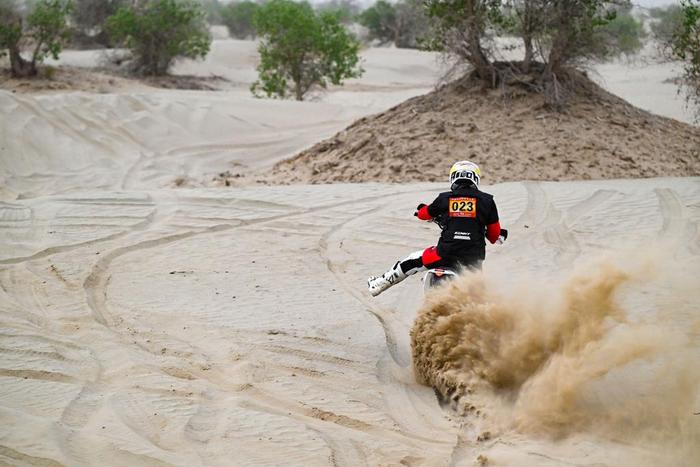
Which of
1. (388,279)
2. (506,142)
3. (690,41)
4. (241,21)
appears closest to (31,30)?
(506,142)

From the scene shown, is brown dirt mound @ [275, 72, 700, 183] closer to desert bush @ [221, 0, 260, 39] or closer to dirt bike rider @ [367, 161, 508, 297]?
dirt bike rider @ [367, 161, 508, 297]

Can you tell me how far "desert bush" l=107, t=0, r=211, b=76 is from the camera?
27.2m

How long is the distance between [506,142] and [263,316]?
24.0 feet

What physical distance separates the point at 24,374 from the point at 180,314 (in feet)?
6.17

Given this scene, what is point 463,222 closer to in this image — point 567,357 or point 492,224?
point 492,224

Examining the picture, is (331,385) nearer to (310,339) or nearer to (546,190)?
(310,339)

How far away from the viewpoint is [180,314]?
752 cm

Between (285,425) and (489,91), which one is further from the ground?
(489,91)

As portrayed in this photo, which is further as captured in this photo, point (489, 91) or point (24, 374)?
point (489, 91)

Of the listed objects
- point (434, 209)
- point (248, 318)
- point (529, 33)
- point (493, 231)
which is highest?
point (529, 33)

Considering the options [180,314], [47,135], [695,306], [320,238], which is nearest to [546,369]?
[695,306]

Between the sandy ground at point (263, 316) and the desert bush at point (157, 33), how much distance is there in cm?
1292

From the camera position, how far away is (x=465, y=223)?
6.16 metres

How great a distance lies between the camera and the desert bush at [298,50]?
23.5m
